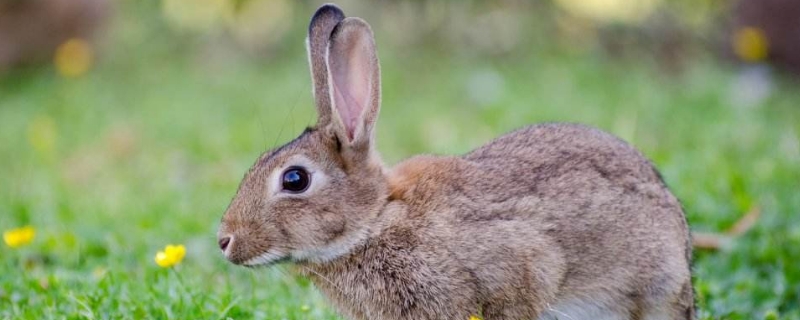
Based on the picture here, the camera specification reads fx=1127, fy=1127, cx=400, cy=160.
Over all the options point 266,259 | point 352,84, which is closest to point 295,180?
point 266,259

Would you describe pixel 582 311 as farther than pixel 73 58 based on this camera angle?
No

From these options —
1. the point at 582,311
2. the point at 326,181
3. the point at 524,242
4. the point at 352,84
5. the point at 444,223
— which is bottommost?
the point at 582,311

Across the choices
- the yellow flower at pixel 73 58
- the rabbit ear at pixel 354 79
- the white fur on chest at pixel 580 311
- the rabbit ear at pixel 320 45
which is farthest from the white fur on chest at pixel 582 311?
→ the yellow flower at pixel 73 58

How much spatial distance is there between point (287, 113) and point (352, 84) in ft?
19.5

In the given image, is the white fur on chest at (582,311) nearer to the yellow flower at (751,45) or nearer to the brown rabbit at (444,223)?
the brown rabbit at (444,223)

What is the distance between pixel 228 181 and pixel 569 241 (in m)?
4.08

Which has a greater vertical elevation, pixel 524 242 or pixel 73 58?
pixel 73 58

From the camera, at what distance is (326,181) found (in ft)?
13.4

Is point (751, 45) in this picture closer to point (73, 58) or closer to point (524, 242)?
point (524, 242)

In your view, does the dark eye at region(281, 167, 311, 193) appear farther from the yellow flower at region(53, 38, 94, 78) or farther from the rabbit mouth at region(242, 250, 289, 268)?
the yellow flower at region(53, 38, 94, 78)

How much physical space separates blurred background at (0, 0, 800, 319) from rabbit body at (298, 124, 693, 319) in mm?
685

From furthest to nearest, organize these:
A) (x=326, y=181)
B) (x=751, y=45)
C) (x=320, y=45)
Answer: (x=751, y=45)
(x=320, y=45)
(x=326, y=181)

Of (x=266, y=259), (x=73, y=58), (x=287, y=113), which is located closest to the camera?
(x=266, y=259)

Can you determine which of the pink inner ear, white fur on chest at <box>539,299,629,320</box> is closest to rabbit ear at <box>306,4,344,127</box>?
the pink inner ear
